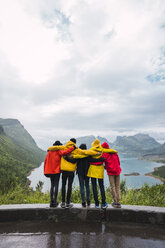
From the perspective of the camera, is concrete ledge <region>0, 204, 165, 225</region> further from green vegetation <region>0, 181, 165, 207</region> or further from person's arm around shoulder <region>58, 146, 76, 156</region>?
green vegetation <region>0, 181, 165, 207</region>

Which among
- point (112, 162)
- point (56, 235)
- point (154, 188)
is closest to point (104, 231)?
point (56, 235)

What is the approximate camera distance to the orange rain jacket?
14.6ft

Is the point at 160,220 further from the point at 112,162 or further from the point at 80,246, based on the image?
the point at 80,246

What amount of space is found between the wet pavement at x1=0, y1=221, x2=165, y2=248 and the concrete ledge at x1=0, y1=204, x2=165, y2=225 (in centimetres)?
14

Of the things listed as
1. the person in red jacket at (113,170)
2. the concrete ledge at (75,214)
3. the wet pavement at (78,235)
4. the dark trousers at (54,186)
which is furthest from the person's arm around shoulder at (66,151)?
the wet pavement at (78,235)

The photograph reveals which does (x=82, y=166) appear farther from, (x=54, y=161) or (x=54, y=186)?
(x=54, y=186)

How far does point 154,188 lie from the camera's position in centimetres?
701

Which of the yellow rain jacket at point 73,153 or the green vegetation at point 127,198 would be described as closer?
the yellow rain jacket at point 73,153

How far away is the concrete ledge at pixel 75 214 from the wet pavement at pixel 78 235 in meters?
0.14

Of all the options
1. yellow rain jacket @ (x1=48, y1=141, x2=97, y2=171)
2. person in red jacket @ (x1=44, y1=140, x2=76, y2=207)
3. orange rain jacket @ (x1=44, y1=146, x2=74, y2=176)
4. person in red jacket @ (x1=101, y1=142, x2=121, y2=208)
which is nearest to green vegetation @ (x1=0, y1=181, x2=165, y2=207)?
person in red jacket @ (x1=101, y1=142, x2=121, y2=208)

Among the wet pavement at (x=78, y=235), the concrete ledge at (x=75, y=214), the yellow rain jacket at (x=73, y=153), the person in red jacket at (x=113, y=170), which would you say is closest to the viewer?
the wet pavement at (x=78, y=235)

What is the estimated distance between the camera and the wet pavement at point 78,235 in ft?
10.1

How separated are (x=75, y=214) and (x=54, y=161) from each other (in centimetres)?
146

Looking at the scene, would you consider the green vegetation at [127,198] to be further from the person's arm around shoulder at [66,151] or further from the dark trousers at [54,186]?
the person's arm around shoulder at [66,151]
